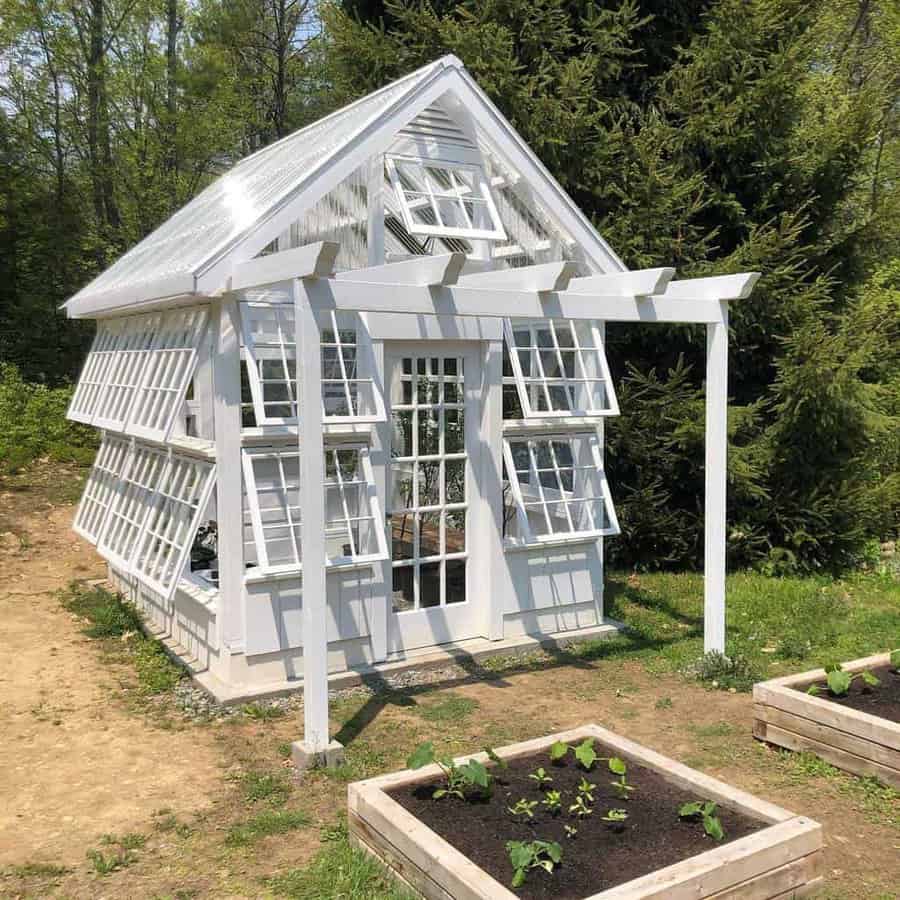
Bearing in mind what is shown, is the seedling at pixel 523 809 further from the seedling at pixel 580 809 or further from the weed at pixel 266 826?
the weed at pixel 266 826

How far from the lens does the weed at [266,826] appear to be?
3859mm

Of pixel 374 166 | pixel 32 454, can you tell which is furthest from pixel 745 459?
pixel 32 454

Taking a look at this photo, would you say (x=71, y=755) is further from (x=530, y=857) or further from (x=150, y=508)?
(x=530, y=857)

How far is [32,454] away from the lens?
12.6 meters

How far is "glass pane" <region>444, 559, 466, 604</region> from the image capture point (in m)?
6.43

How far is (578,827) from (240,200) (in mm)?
4901

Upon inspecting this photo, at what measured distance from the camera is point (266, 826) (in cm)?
396

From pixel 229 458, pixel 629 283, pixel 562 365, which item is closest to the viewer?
pixel 229 458

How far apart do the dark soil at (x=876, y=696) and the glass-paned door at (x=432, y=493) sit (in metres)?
2.48

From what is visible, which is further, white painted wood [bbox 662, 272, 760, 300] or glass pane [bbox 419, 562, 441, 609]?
glass pane [bbox 419, 562, 441, 609]

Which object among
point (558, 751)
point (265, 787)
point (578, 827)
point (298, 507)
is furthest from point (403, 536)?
point (578, 827)

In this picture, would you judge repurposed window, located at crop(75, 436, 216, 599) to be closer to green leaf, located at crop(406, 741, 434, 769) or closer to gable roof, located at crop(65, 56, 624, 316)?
gable roof, located at crop(65, 56, 624, 316)

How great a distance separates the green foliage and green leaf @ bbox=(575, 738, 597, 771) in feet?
34.8

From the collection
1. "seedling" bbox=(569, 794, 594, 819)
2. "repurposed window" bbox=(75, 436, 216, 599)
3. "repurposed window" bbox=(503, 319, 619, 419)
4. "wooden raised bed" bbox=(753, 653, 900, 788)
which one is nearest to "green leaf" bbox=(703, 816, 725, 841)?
"seedling" bbox=(569, 794, 594, 819)
